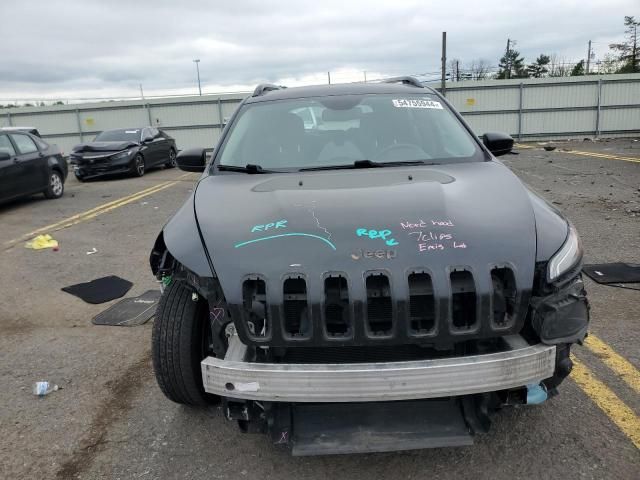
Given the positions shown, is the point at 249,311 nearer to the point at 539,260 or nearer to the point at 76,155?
the point at 539,260

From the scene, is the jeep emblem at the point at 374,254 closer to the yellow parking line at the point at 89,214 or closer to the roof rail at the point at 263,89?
the roof rail at the point at 263,89

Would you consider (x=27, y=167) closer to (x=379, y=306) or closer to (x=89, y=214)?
(x=89, y=214)

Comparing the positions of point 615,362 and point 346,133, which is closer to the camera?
point 615,362

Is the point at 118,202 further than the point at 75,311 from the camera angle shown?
Yes

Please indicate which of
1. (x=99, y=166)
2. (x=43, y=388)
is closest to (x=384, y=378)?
(x=43, y=388)

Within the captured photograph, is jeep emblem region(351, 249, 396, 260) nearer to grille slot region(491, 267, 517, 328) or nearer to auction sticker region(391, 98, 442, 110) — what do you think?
grille slot region(491, 267, 517, 328)

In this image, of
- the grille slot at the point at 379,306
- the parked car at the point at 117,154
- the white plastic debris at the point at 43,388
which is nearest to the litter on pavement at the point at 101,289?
the white plastic debris at the point at 43,388

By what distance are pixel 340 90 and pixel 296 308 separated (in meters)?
2.31

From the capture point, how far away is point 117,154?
13.9 meters

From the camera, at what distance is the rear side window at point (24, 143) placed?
977 cm

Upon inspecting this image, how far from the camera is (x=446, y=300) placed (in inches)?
79.4

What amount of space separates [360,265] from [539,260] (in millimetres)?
755

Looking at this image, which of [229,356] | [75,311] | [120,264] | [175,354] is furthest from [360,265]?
[120,264]

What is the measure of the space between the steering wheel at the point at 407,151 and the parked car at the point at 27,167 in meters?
7.97
